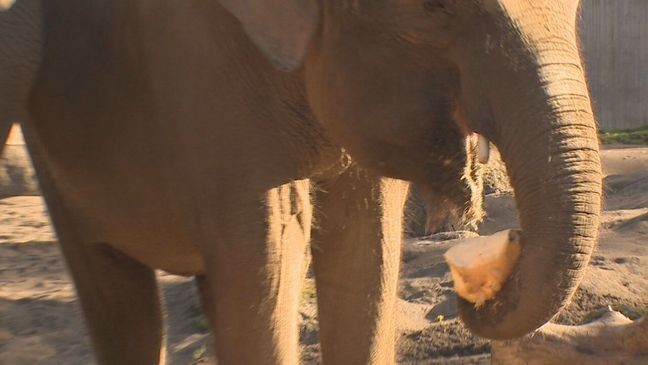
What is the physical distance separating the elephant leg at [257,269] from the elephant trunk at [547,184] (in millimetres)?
922

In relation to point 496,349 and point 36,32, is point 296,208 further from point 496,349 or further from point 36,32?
point 496,349

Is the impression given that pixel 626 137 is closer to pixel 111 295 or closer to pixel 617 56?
pixel 617 56

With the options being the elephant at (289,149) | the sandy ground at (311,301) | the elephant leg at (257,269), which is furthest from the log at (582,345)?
the elephant leg at (257,269)

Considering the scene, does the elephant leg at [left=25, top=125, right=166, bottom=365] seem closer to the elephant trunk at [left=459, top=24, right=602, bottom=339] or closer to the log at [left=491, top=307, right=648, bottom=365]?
the log at [left=491, top=307, right=648, bottom=365]

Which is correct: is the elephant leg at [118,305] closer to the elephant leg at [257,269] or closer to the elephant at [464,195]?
the elephant leg at [257,269]

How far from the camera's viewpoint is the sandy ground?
6609 mm

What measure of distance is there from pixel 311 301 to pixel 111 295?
2.23m

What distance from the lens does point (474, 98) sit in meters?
3.63

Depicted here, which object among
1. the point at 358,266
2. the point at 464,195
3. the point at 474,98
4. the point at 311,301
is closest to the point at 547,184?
the point at 474,98

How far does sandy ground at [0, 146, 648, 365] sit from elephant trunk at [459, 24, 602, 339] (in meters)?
2.96

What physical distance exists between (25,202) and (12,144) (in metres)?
0.54

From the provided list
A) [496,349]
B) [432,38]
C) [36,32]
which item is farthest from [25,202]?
[432,38]

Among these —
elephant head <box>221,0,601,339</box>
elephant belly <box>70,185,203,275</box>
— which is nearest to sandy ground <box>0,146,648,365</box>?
elephant belly <box>70,185,203,275</box>

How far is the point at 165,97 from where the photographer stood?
437cm
